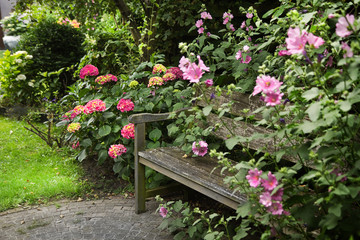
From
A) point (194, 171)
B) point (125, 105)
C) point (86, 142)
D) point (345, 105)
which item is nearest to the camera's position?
point (345, 105)

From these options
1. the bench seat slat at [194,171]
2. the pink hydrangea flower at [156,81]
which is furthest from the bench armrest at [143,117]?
the pink hydrangea flower at [156,81]

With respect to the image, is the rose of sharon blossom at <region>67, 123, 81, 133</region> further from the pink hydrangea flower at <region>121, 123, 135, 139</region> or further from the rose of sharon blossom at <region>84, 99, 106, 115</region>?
the pink hydrangea flower at <region>121, 123, 135, 139</region>

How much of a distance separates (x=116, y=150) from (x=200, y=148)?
1.03 metres

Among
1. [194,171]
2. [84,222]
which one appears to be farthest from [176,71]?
[84,222]

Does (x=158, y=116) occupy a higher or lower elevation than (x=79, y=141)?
higher

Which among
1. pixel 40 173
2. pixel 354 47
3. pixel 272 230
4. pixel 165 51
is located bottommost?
pixel 40 173

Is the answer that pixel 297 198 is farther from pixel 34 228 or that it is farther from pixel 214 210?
pixel 34 228

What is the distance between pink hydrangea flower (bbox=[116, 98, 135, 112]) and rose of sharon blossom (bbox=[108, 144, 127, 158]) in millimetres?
353

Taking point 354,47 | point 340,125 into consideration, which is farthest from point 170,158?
point 354,47

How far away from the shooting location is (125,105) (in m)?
3.96

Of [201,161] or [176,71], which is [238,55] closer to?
[201,161]

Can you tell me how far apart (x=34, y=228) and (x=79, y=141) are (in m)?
1.22

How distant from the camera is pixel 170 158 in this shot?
130 inches

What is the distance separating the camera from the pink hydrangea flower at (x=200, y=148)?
10.3ft
